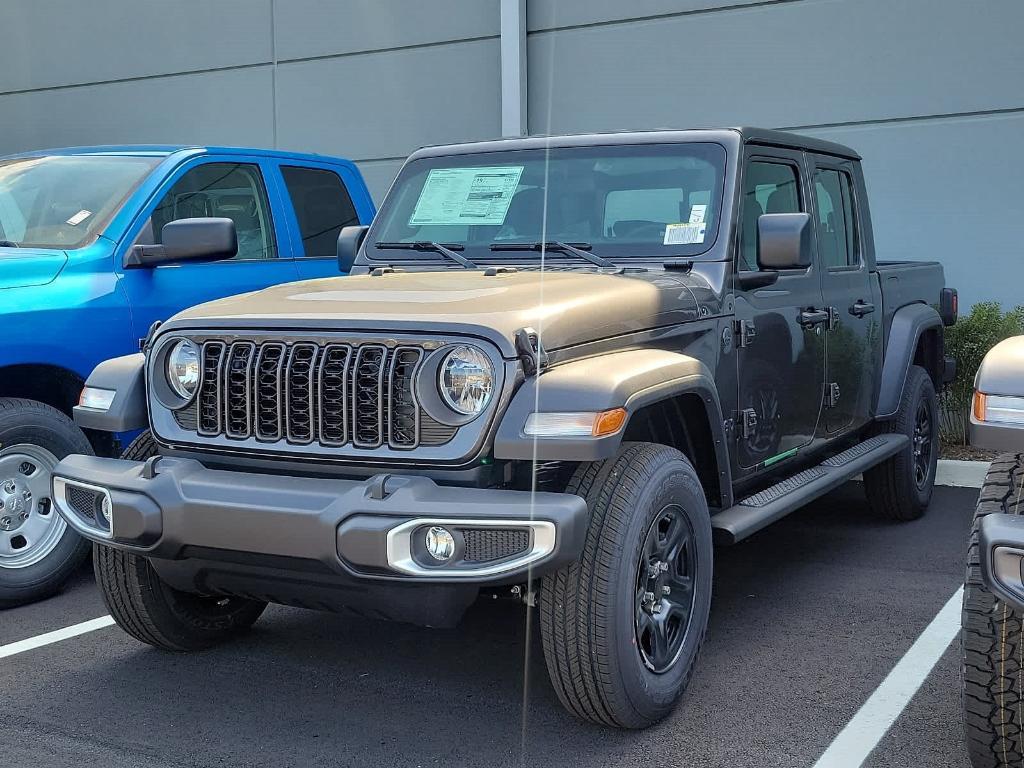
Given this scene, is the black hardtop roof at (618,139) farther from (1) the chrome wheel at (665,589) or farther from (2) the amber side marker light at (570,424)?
(2) the amber side marker light at (570,424)

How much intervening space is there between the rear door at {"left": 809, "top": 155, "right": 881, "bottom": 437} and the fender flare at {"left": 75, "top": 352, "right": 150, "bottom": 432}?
2933mm

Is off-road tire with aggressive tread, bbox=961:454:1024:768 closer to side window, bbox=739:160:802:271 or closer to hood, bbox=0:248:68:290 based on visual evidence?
side window, bbox=739:160:802:271

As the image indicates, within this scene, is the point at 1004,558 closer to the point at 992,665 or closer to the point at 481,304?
the point at 992,665

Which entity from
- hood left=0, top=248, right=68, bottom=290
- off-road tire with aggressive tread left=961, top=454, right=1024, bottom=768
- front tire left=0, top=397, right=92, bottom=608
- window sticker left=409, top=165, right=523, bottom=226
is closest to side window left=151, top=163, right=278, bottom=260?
hood left=0, top=248, right=68, bottom=290

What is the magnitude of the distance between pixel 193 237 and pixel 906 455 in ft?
12.2

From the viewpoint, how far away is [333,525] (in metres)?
3.14

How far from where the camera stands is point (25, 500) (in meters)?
5.00

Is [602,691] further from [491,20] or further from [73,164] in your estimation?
[491,20]

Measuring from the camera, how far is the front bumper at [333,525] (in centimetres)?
308

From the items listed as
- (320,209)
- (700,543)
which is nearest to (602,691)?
(700,543)

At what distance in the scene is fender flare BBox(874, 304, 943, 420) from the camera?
5.92 meters

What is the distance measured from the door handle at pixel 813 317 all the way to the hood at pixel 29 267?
127 inches

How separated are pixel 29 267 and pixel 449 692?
265cm

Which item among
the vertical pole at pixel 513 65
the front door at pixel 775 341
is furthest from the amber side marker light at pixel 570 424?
the vertical pole at pixel 513 65
